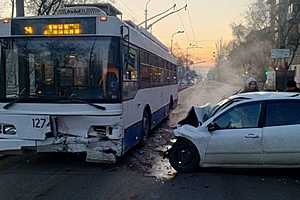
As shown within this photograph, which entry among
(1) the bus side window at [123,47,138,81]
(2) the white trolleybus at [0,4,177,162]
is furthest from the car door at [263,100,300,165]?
(1) the bus side window at [123,47,138,81]

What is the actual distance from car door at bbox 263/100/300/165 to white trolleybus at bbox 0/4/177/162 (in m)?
2.75

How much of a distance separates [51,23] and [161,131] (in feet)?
25.0

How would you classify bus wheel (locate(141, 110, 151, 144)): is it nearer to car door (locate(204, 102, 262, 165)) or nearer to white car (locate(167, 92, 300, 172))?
white car (locate(167, 92, 300, 172))

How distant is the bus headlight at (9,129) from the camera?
9891 millimetres

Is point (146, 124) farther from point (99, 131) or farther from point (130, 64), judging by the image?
point (99, 131)

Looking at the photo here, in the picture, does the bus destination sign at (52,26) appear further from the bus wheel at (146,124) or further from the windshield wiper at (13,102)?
the bus wheel at (146,124)

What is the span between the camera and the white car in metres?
8.88

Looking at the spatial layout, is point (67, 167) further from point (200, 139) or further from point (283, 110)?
point (283, 110)

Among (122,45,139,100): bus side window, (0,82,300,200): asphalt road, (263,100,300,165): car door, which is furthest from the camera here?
(122,45,139,100): bus side window

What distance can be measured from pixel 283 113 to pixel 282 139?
1.70ft

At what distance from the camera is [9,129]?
32.6 feet

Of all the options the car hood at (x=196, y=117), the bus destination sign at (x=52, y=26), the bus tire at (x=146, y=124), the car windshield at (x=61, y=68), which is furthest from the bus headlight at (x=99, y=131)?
the bus tire at (x=146, y=124)

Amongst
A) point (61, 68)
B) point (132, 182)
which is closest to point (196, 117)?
point (132, 182)

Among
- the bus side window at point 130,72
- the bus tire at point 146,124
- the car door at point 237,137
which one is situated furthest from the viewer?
the bus tire at point 146,124
